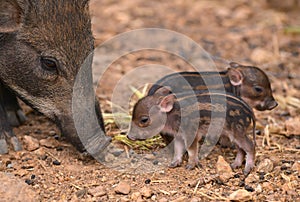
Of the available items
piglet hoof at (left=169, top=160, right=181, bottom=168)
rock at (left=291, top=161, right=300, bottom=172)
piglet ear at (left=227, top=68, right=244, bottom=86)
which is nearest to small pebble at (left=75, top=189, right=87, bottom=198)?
piglet hoof at (left=169, top=160, right=181, bottom=168)

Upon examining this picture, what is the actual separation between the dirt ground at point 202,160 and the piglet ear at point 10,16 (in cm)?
101

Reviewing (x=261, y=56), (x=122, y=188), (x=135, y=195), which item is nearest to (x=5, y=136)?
(x=122, y=188)

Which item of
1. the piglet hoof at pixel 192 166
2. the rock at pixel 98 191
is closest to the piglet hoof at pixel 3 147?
the rock at pixel 98 191

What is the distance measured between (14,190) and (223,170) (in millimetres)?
1592

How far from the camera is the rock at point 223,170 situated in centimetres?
448

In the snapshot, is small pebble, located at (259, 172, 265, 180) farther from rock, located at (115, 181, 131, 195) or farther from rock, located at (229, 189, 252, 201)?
rock, located at (115, 181, 131, 195)

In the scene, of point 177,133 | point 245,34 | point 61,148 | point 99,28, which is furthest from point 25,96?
point 245,34

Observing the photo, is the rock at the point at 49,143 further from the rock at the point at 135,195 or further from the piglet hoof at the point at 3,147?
the rock at the point at 135,195

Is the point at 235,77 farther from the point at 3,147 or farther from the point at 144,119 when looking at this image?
the point at 3,147

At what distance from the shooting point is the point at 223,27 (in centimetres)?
868

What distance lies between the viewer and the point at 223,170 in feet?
15.1

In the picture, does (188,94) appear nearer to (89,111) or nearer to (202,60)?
(89,111)

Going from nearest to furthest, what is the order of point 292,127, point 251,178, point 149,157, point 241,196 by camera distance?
point 241,196 < point 251,178 < point 149,157 < point 292,127

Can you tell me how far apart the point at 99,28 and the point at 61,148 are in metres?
3.59
